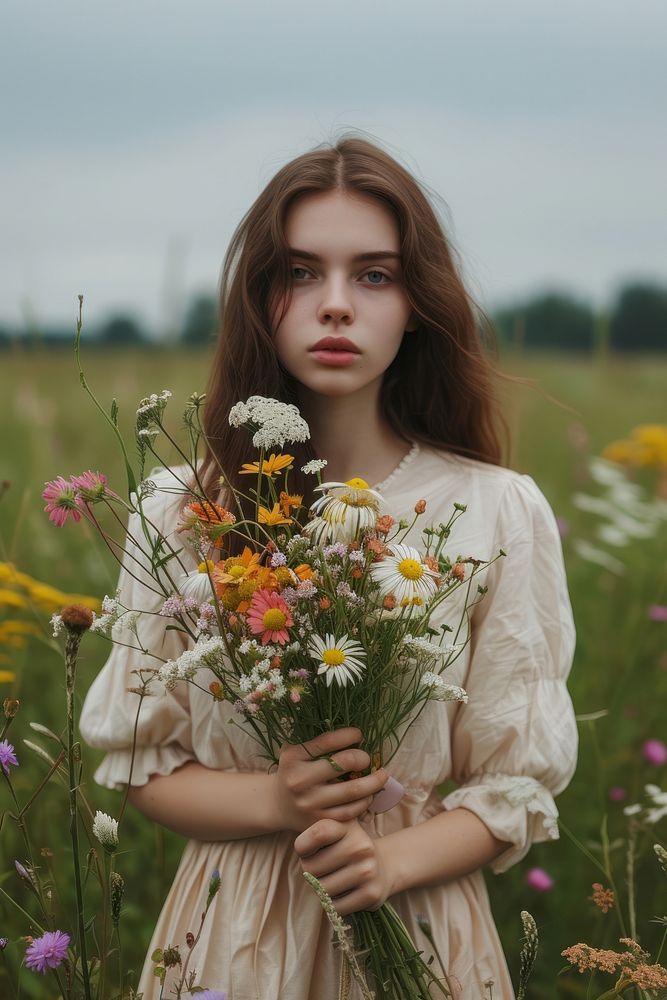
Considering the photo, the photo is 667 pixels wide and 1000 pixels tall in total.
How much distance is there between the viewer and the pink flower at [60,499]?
3.96 feet

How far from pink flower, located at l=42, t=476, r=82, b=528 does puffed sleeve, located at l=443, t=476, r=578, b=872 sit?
2.18 feet

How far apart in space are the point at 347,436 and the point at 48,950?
0.86 meters

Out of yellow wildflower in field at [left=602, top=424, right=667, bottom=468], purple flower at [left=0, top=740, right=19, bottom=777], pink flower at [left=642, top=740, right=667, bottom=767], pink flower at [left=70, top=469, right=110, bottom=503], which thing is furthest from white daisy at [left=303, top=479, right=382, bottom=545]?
yellow wildflower in field at [left=602, top=424, right=667, bottom=468]

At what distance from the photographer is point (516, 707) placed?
5.17 feet

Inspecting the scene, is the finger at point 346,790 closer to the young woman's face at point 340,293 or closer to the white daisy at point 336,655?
the white daisy at point 336,655

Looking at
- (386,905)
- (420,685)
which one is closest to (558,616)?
(420,685)

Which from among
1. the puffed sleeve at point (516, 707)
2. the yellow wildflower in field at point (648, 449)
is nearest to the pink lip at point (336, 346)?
the puffed sleeve at point (516, 707)

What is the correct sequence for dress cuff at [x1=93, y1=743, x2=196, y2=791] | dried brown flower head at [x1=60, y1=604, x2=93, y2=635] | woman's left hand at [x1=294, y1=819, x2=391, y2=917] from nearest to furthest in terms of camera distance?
1. dried brown flower head at [x1=60, y1=604, x2=93, y2=635]
2. woman's left hand at [x1=294, y1=819, x2=391, y2=917]
3. dress cuff at [x1=93, y1=743, x2=196, y2=791]

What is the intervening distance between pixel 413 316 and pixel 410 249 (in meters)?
0.13

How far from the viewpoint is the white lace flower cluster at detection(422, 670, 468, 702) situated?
1258mm

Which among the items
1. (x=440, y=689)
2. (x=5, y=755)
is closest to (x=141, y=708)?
(x=5, y=755)

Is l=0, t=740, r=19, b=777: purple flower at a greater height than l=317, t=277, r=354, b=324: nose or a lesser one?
lesser

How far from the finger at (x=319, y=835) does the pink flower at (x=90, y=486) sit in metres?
0.51

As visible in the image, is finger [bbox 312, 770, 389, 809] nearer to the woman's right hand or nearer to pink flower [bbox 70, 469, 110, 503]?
the woman's right hand
